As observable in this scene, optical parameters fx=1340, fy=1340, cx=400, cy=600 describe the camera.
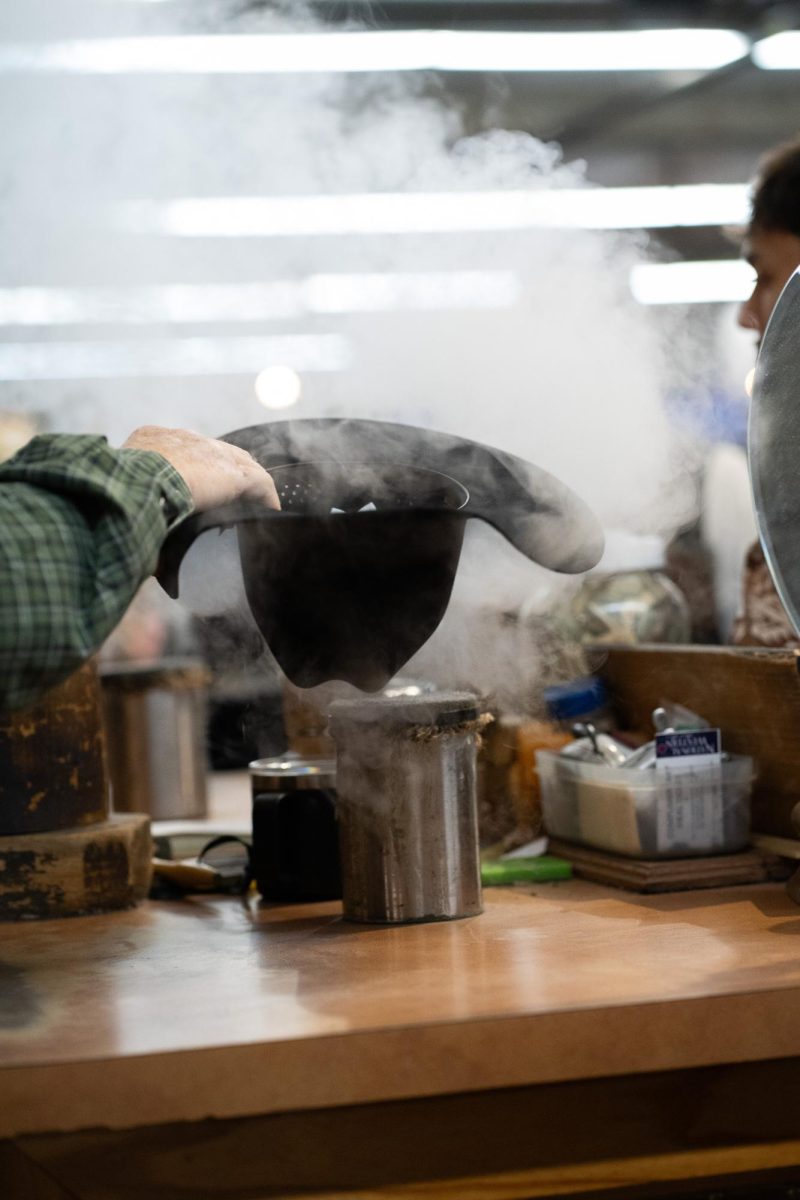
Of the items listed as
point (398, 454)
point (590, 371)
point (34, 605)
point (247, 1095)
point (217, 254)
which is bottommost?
point (247, 1095)

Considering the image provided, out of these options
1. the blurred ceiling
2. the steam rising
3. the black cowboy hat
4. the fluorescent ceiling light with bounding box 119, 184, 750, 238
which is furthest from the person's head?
the blurred ceiling

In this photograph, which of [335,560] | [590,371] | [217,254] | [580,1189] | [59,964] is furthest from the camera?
[217,254]

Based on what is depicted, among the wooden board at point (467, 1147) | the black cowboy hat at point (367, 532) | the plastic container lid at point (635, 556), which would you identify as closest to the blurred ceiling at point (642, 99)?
the plastic container lid at point (635, 556)

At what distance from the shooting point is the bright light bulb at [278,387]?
1.80m

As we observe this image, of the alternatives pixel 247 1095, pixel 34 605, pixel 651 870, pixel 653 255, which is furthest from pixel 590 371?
pixel 247 1095

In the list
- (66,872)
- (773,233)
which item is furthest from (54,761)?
(773,233)

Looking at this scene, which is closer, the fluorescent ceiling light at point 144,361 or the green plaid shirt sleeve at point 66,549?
the green plaid shirt sleeve at point 66,549

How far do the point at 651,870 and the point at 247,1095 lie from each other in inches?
25.2

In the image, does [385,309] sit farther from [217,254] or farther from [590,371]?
[217,254]

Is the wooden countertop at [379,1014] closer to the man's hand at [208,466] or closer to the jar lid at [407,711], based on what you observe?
the jar lid at [407,711]

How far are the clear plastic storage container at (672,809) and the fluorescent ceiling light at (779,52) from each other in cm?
420

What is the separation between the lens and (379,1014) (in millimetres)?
979

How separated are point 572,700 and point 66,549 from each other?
888mm

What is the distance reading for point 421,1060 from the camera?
94 cm
